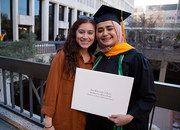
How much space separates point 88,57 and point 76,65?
0.68ft

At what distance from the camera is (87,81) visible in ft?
4.52

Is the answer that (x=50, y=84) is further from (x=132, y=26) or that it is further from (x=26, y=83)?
(x=132, y=26)

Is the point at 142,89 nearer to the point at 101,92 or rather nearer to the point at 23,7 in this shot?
the point at 101,92

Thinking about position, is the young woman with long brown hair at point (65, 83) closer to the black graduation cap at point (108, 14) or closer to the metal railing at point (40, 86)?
the black graduation cap at point (108, 14)

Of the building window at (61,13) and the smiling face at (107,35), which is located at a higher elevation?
the building window at (61,13)

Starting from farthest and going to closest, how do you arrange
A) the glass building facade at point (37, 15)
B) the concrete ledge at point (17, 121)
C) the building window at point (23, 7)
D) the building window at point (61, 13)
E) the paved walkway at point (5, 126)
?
the building window at point (61, 13), the glass building facade at point (37, 15), the building window at point (23, 7), the paved walkway at point (5, 126), the concrete ledge at point (17, 121)

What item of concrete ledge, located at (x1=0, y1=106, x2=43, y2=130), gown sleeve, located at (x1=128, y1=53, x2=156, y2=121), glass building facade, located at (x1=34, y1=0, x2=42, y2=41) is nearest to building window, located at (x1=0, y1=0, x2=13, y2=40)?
glass building facade, located at (x1=34, y1=0, x2=42, y2=41)

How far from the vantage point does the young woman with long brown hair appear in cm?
151

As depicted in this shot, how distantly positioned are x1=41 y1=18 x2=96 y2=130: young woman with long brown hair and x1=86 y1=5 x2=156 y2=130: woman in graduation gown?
11 centimetres

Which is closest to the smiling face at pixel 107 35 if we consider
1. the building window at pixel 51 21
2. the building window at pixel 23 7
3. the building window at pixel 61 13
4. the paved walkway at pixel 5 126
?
the paved walkway at pixel 5 126

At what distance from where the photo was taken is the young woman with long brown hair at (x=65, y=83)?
151cm

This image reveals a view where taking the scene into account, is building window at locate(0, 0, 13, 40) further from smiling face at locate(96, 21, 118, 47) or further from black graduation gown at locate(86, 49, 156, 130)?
black graduation gown at locate(86, 49, 156, 130)

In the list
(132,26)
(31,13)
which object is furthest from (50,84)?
(31,13)

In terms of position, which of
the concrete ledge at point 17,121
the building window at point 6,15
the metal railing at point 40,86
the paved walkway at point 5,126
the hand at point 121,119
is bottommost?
the paved walkway at point 5,126
